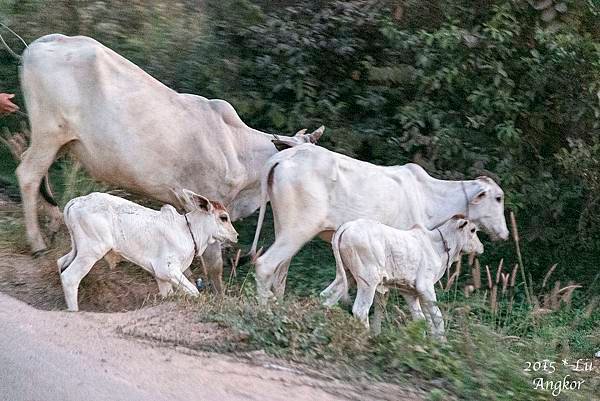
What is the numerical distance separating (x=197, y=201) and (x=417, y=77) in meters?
3.17

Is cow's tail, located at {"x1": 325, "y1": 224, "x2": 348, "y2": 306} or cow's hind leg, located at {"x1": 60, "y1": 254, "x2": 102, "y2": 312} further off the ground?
cow's tail, located at {"x1": 325, "y1": 224, "x2": 348, "y2": 306}

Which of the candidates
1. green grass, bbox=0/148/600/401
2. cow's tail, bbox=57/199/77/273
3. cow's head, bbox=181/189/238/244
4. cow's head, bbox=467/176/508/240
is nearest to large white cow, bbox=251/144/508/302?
cow's head, bbox=467/176/508/240

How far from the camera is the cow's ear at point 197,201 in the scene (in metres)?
7.87

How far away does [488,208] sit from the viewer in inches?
344

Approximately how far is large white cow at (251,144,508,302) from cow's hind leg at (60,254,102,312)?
127cm

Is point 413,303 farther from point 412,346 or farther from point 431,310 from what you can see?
point 412,346

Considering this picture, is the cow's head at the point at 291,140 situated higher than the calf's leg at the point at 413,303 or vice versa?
the cow's head at the point at 291,140

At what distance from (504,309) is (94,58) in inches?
151

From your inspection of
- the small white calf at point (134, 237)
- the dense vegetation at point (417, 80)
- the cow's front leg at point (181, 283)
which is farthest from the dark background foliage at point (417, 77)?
the cow's front leg at point (181, 283)

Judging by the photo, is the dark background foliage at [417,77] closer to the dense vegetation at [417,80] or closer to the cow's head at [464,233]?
the dense vegetation at [417,80]

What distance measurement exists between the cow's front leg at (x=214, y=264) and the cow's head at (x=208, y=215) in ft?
1.20

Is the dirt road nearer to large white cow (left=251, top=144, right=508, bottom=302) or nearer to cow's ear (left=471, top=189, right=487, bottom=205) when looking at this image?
large white cow (left=251, top=144, right=508, bottom=302)

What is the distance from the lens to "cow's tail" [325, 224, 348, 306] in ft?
24.5

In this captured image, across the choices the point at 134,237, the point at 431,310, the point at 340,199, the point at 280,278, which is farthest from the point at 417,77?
the point at 134,237
